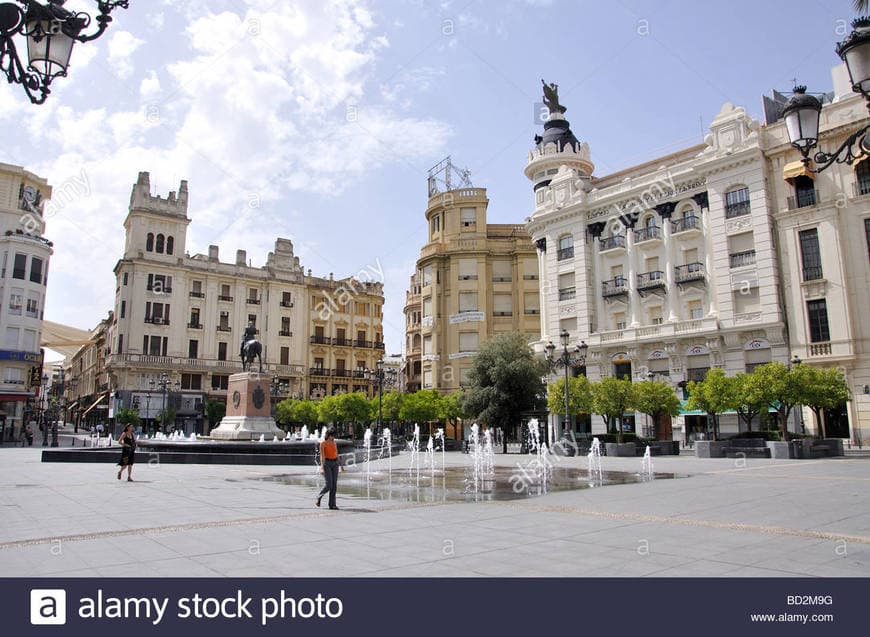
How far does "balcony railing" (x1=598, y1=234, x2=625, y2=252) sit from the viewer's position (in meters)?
39.4

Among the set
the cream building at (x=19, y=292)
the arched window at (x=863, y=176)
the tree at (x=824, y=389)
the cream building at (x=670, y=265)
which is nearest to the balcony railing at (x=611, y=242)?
the cream building at (x=670, y=265)

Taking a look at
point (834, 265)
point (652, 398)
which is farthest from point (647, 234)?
point (652, 398)

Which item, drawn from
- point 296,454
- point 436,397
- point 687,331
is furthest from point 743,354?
point 296,454

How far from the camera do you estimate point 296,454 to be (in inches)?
837

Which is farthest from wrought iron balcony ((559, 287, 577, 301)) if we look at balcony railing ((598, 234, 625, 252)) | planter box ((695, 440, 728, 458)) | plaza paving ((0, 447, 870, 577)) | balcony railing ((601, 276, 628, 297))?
plaza paving ((0, 447, 870, 577))

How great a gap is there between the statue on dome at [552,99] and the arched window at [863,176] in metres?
24.7

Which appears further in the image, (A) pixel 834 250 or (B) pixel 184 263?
(B) pixel 184 263

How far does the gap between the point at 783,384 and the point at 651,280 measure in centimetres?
1431

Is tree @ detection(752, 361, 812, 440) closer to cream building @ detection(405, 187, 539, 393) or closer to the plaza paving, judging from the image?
the plaza paving

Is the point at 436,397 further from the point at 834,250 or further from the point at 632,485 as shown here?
the point at 632,485

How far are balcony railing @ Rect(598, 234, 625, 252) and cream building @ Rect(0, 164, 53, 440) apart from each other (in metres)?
41.9

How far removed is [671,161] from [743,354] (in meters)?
13.7

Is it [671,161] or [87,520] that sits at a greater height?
[671,161]

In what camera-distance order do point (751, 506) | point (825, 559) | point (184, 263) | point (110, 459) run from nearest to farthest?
point (825, 559)
point (751, 506)
point (110, 459)
point (184, 263)
